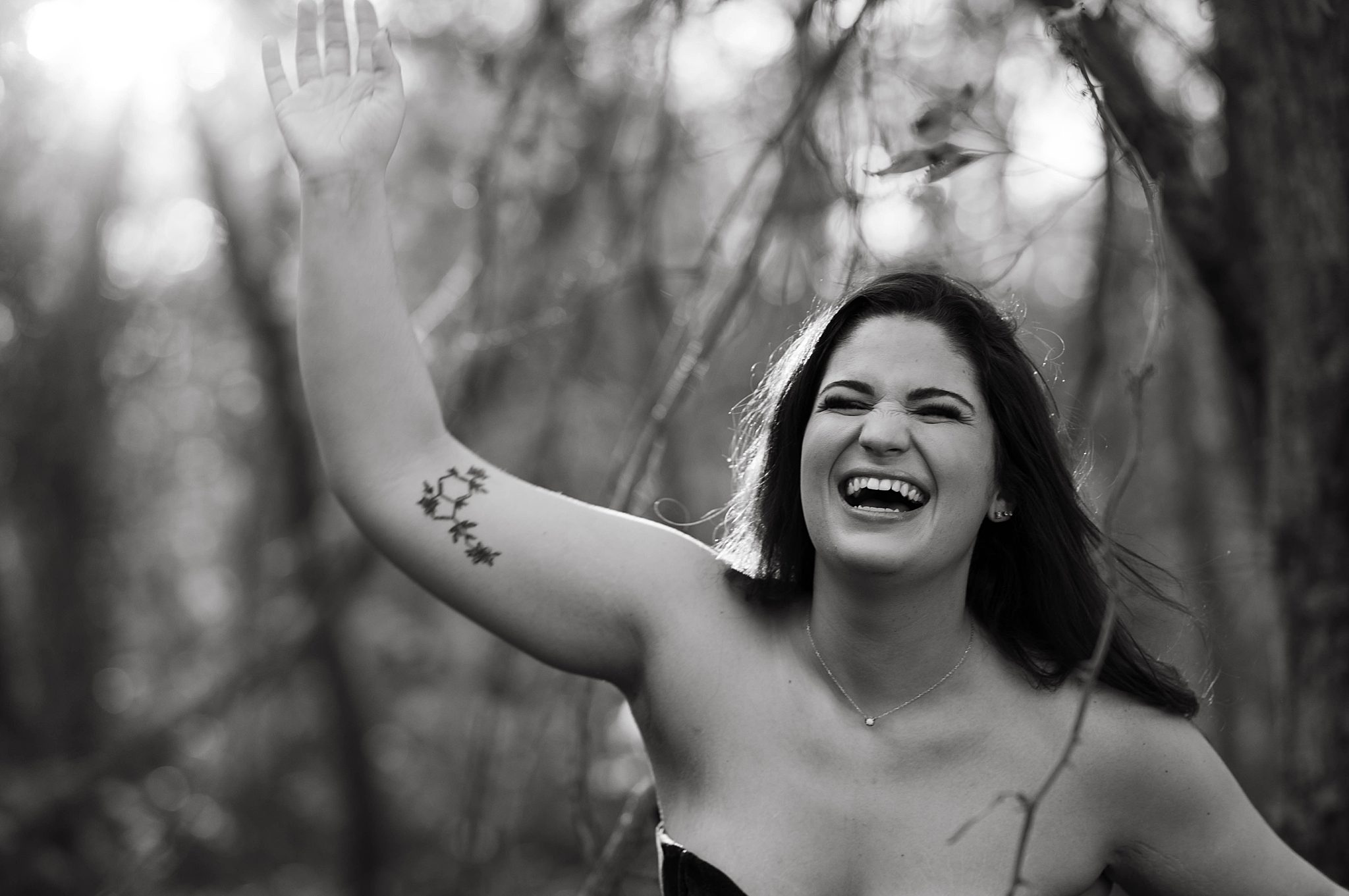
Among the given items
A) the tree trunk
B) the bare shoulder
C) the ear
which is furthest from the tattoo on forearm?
the tree trunk

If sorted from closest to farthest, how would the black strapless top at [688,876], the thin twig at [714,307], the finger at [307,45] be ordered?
the black strapless top at [688,876], the finger at [307,45], the thin twig at [714,307]

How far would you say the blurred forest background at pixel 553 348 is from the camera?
2.22 m

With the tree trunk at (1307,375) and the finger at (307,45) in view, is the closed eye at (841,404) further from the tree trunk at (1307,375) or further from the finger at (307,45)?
the tree trunk at (1307,375)

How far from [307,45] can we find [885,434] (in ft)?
3.10

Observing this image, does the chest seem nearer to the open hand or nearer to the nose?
the nose

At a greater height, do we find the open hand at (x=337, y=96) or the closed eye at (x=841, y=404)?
the open hand at (x=337, y=96)

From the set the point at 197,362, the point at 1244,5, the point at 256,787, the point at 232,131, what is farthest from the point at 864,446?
the point at 197,362

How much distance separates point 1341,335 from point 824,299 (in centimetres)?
93

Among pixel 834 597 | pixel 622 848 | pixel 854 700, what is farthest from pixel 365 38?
pixel 622 848

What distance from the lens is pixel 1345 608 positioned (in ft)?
7.27

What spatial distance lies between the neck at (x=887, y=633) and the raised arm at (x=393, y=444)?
233 millimetres

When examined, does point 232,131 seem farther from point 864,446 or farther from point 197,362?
point 864,446

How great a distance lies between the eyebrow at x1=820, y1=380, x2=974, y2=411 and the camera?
1.62 m

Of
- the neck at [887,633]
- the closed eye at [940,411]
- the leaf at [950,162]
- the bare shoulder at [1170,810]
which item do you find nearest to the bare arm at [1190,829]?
the bare shoulder at [1170,810]
